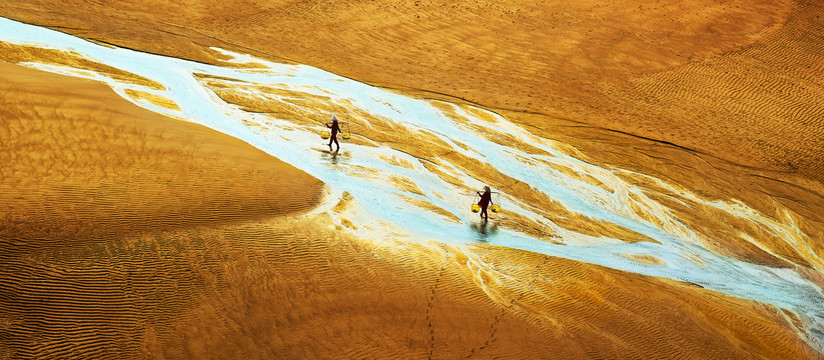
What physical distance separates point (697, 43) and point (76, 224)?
34697 mm

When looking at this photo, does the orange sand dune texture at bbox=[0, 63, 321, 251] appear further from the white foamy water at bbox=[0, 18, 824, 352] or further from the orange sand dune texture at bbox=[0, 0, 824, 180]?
the orange sand dune texture at bbox=[0, 0, 824, 180]

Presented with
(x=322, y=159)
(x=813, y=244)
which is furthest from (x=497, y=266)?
(x=813, y=244)

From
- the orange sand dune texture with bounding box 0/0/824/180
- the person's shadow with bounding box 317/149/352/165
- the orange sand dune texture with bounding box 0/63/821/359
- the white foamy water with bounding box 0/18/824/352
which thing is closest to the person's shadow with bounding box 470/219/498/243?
the white foamy water with bounding box 0/18/824/352

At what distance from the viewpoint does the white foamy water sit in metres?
17.9

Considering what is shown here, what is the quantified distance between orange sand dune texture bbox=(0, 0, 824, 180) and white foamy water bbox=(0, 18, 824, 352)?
7.43 feet

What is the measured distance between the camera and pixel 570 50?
34.8 metres

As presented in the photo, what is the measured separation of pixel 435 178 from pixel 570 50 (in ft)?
57.6

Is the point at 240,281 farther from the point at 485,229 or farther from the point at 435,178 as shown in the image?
the point at 435,178

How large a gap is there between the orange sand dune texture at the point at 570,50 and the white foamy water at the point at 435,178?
7.43ft

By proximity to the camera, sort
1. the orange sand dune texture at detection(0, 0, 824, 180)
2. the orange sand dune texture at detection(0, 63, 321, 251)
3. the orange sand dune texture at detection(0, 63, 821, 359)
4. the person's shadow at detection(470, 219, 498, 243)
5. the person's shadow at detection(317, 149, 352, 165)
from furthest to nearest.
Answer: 1. the orange sand dune texture at detection(0, 0, 824, 180)
2. the person's shadow at detection(317, 149, 352, 165)
3. the person's shadow at detection(470, 219, 498, 243)
4. the orange sand dune texture at detection(0, 63, 321, 251)
5. the orange sand dune texture at detection(0, 63, 821, 359)

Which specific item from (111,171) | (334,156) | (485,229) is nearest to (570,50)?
(334,156)

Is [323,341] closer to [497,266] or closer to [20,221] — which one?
[497,266]

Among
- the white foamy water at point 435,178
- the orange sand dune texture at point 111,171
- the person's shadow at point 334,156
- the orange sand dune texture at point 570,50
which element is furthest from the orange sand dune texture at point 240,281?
the orange sand dune texture at point 570,50

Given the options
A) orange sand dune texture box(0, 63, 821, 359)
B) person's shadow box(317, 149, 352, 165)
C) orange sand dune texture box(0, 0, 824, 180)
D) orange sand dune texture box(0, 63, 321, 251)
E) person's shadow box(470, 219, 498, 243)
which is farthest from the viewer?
orange sand dune texture box(0, 0, 824, 180)
